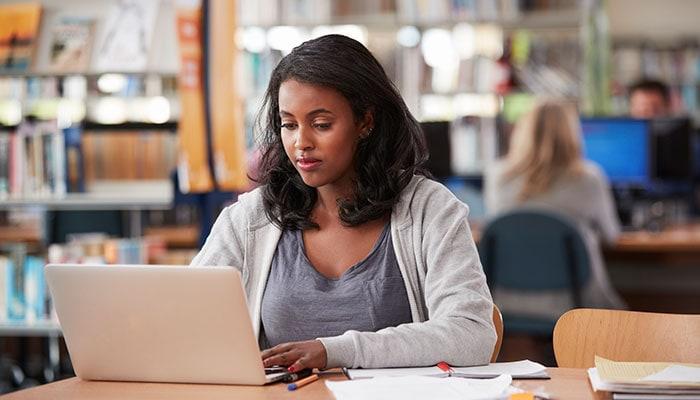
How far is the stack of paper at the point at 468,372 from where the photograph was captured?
176cm

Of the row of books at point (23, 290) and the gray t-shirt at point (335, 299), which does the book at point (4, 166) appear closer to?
the row of books at point (23, 290)

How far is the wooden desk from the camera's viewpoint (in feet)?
5.42

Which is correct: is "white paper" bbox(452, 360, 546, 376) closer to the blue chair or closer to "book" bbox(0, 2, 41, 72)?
the blue chair

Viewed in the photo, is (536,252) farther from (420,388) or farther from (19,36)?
(420,388)

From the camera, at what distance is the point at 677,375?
5.43 ft

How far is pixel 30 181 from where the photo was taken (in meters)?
4.10

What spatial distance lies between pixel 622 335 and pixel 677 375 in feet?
1.17

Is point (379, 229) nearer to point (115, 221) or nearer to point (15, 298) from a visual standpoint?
point (15, 298)

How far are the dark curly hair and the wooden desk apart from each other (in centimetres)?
44

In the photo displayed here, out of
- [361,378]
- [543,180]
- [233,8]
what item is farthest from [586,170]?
[361,378]

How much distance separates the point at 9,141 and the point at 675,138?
2.88 metres

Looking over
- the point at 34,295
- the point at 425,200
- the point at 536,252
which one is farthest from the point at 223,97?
the point at 425,200

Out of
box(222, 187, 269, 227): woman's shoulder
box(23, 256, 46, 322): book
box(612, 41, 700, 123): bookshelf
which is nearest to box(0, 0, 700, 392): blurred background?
box(23, 256, 46, 322): book

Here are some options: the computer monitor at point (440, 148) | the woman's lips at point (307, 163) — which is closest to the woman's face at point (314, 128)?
the woman's lips at point (307, 163)
